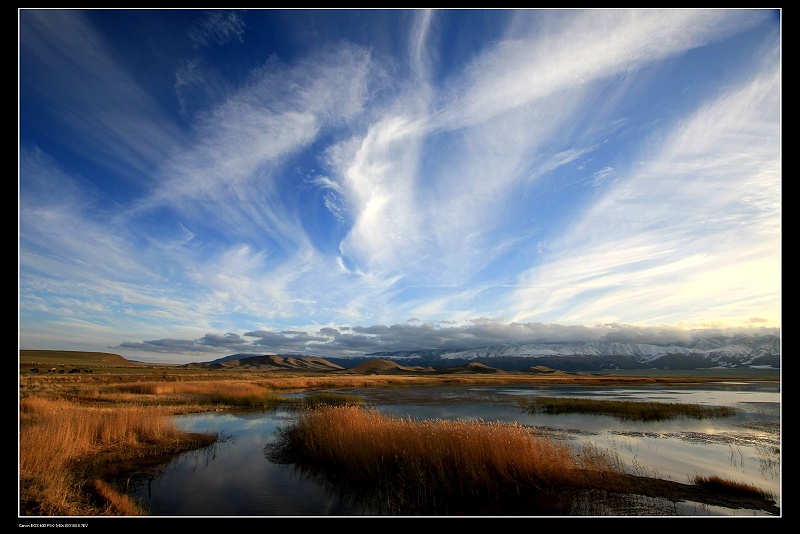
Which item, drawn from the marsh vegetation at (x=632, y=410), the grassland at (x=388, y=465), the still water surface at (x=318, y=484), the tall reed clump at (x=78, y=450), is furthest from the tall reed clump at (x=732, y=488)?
the marsh vegetation at (x=632, y=410)

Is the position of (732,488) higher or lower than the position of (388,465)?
lower

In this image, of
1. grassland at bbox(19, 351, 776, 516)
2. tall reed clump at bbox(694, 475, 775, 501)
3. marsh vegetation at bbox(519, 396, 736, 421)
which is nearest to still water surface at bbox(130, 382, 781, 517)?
tall reed clump at bbox(694, 475, 775, 501)

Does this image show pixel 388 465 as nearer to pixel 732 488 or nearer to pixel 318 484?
pixel 318 484

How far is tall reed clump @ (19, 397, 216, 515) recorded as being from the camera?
29.9 feet

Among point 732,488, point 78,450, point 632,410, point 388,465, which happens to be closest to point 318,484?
point 388,465

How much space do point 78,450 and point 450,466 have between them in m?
13.8

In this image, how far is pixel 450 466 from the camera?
1170 centimetres

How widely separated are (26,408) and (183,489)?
17.5 meters

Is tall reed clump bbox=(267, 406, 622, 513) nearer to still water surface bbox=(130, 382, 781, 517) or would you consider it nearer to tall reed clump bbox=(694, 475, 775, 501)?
still water surface bbox=(130, 382, 781, 517)

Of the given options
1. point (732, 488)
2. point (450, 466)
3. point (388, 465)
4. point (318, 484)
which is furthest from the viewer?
point (388, 465)

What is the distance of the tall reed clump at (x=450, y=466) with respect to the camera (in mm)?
10852

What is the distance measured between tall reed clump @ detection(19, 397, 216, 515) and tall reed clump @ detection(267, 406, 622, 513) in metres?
6.43

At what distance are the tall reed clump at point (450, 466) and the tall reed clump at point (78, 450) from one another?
643 cm
